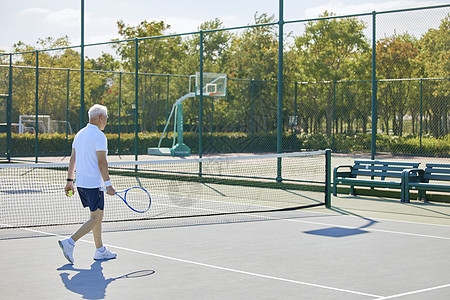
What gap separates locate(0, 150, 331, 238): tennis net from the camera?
11297mm

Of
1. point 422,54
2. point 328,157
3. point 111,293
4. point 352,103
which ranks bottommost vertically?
point 111,293

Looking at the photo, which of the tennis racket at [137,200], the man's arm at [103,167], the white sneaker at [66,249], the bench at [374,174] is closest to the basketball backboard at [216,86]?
the tennis racket at [137,200]

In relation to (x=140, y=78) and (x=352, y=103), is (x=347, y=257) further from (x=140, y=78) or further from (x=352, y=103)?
(x=140, y=78)

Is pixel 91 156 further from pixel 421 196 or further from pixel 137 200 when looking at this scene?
pixel 421 196

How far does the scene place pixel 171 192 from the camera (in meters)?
15.6

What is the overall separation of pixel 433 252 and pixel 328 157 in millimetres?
4841

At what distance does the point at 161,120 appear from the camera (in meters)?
46.0

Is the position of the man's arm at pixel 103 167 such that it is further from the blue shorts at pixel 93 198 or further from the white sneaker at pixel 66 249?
the white sneaker at pixel 66 249

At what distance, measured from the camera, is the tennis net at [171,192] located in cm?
1130

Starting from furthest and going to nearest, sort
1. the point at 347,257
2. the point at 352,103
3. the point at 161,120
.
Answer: the point at 161,120 → the point at 352,103 → the point at 347,257

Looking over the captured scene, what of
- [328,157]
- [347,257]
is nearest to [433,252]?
[347,257]

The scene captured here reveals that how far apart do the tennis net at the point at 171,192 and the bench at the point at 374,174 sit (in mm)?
521

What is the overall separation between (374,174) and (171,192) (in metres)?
4.49

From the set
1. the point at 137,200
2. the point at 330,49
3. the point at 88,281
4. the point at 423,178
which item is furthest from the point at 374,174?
the point at 330,49
